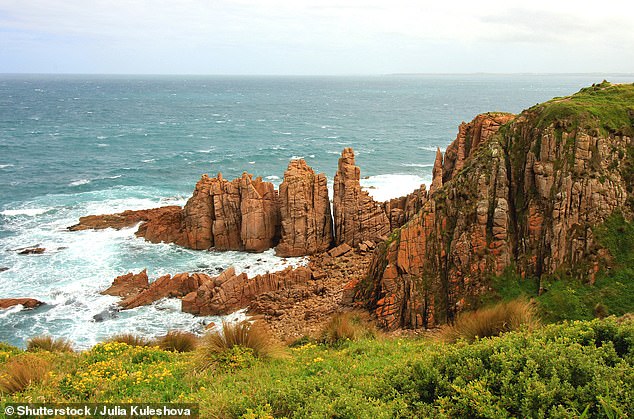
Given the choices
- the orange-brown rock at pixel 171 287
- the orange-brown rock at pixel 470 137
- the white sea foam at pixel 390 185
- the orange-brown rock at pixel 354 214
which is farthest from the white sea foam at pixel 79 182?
the orange-brown rock at pixel 470 137

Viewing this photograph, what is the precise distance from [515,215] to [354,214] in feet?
51.9

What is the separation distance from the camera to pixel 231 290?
30688 millimetres

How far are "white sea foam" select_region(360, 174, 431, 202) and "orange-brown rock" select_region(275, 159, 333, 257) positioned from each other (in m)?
13.5

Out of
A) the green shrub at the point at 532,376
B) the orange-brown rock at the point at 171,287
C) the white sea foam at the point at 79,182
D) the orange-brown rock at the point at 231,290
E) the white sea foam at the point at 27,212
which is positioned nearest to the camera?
the green shrub at the point at 532,376

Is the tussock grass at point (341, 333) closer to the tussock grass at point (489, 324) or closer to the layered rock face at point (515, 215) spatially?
the tussock grass at point (489, 324)

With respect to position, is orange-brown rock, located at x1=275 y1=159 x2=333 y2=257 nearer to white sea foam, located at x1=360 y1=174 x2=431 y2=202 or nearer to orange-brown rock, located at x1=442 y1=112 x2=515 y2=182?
orange-brown rock, located at x1=442 y1=112 x2=515 y2=182

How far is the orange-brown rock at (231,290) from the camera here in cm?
3005

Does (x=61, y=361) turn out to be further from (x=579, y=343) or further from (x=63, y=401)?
(x=579, y=343)

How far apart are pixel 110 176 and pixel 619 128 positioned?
6006 cm

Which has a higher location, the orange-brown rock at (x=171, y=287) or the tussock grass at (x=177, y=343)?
the tussock grass at (x=177, y=343)

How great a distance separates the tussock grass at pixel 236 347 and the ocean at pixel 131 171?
16.3 meters

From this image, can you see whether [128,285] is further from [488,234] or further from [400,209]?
[488,234]

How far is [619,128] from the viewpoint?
77.1ft

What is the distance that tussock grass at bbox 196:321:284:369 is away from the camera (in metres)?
12.2
